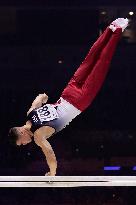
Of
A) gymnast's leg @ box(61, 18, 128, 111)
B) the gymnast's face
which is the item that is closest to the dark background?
gymnast's leg @ box(61, 18, 128, 111)

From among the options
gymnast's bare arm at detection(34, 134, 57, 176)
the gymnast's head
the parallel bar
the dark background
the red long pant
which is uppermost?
the dark background

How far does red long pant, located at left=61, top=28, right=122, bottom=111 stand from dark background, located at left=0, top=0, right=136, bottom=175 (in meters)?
4.61

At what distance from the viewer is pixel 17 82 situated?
10.3 meters

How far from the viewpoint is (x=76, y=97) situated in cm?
520

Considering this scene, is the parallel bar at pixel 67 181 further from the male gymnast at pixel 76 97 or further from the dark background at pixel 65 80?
the dark background at pixel 65 80

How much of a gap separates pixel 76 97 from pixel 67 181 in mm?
982

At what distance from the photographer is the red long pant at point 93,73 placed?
513 cm

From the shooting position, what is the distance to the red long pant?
5.13 meters

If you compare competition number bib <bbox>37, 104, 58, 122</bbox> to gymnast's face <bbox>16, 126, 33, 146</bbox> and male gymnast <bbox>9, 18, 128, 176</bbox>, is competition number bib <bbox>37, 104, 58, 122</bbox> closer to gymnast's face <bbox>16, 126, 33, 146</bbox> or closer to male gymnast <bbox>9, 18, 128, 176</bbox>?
male gymnast <bbox>9, 18, 128, 176</bbox>

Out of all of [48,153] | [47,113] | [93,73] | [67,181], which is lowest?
[67,181]
